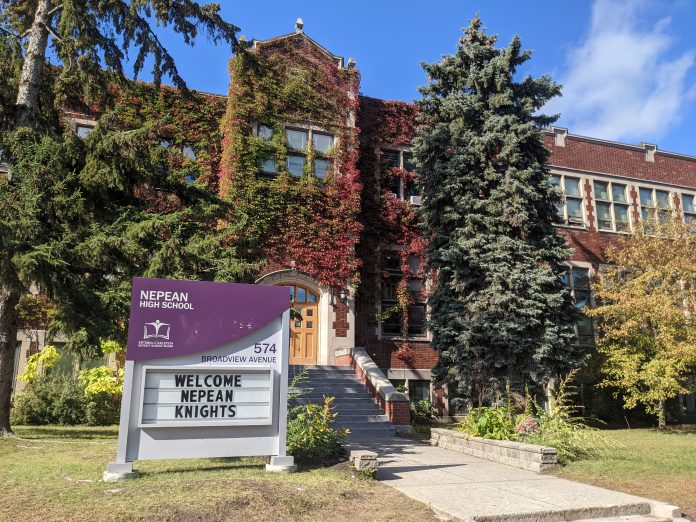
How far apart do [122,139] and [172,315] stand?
4.43m

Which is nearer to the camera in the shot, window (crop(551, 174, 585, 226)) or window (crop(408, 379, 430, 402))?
window (crop(408, 379, 430, 402))

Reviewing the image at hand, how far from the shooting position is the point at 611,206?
21.4 metres

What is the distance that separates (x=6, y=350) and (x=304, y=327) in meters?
8.00

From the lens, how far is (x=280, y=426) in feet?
23.9

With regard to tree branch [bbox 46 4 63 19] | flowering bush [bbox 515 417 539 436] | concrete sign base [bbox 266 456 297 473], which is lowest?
concrete sign base [bbox 266 456 297 473]

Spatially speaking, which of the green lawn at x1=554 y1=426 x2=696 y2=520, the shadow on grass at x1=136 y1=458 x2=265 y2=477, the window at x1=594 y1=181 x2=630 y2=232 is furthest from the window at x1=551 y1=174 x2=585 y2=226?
the shadow on grass at x1=136 y1=458 x2=265 y2=477

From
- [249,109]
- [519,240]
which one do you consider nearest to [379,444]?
[519,240]

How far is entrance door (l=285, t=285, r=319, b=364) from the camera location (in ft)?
52.6

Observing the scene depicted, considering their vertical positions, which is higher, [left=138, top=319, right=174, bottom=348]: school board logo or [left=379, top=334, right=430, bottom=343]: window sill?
[left=379, top=334, right=430, bottom=343]: window sill

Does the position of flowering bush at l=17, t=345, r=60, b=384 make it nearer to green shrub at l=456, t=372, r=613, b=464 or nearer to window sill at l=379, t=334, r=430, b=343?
window sill at l=379, t=334, r=430, b=343

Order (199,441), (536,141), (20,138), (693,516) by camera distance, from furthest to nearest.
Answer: (536,141)
(20,138)
(199,441)
(693,516)

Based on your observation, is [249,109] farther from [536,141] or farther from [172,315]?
[172,315]

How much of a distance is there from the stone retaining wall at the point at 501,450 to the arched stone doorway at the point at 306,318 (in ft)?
18.3

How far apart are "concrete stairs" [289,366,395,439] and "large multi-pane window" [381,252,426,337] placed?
8.75ft
